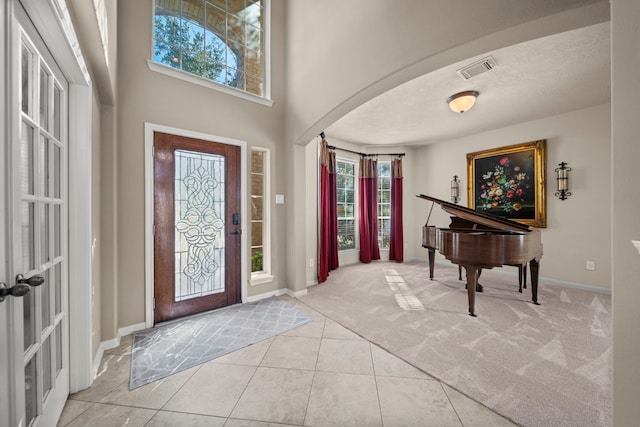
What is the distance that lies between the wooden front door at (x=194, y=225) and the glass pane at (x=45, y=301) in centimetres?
113

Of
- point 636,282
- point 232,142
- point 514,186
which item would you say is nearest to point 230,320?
point 232,142

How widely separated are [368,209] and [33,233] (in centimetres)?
484

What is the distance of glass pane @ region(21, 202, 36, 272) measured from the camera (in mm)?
967

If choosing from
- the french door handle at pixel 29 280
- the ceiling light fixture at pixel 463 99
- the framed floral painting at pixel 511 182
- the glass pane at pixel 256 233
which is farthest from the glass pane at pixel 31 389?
the framed floral painting at pixel 511 182

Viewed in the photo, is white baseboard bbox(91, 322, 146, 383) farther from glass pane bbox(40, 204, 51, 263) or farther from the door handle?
the door handle

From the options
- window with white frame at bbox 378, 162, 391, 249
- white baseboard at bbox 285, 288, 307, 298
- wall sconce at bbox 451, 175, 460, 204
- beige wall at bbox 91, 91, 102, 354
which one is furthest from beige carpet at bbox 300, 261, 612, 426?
beige wall at bbox 91, 91, 102, 354

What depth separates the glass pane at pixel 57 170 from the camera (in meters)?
1.32

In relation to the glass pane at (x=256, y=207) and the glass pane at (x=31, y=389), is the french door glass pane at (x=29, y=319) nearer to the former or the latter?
the glass pane at (x=31, y=389)

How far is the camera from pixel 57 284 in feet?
4.41

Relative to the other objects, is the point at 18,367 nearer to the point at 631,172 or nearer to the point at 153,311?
the point at 153,311

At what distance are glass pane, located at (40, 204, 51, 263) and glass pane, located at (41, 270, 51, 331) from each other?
0.26 ft

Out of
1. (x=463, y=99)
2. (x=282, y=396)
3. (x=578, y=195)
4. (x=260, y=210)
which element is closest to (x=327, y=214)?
(x=260, y=210)

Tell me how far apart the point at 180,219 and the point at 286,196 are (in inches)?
49.9

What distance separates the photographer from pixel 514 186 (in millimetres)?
4102
